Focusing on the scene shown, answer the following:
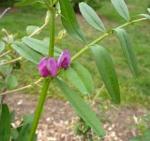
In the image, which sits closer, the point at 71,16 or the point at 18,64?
the point at 71,16

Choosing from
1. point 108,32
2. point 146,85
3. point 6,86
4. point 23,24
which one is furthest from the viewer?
point 23,24

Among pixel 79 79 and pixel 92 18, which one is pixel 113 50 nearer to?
pixel 92 18

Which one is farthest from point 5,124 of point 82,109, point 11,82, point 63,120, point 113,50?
point 113,50

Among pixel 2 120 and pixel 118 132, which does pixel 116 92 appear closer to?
pixel 2 120

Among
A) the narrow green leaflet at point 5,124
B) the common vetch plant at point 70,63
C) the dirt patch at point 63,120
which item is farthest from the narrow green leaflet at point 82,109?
the dirt patch at point 63,120

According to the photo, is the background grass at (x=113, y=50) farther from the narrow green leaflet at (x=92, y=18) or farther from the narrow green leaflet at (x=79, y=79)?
the narrow green leaflet at (x=79, y=79)

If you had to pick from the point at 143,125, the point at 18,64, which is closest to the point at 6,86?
the point at 18,64
